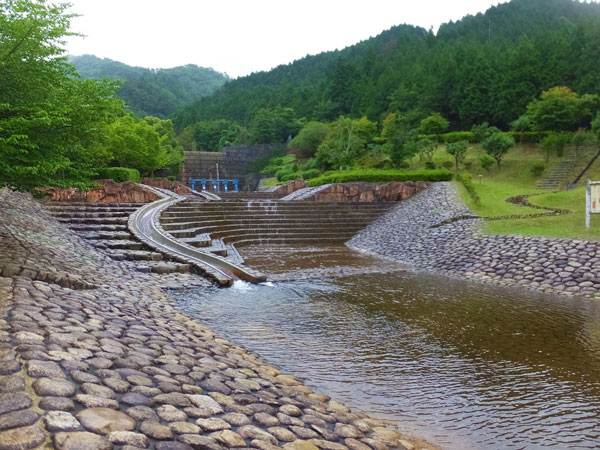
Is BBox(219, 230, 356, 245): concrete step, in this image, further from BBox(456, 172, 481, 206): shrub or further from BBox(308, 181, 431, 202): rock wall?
BBox(456, 172, 481, 206): shrub

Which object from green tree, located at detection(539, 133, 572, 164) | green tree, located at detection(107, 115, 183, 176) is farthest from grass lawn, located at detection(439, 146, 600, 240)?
green tree, located at detection(107, 115, 183, 176)

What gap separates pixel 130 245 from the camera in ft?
35.9

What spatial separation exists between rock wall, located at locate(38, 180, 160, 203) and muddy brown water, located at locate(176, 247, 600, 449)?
11.7m

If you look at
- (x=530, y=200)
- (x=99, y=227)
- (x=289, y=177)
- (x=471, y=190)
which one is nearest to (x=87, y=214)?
(x=99, y=227)

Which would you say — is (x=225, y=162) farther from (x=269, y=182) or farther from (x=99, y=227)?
(x=99, y=227)

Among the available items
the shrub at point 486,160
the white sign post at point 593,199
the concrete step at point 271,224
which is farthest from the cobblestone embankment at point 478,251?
the shrub at point 486,160

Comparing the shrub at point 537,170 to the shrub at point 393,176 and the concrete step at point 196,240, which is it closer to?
the shrub at point 393,176

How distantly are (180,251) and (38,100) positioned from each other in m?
5.38

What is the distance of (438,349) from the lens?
5168 mm

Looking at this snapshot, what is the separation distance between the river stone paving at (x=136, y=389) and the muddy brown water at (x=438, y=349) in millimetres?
480

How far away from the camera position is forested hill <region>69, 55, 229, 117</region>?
72.3m

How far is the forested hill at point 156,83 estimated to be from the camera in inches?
2847

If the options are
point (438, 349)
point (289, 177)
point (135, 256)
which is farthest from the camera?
point (289, 177)

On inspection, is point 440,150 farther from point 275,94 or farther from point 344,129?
point 275,94
